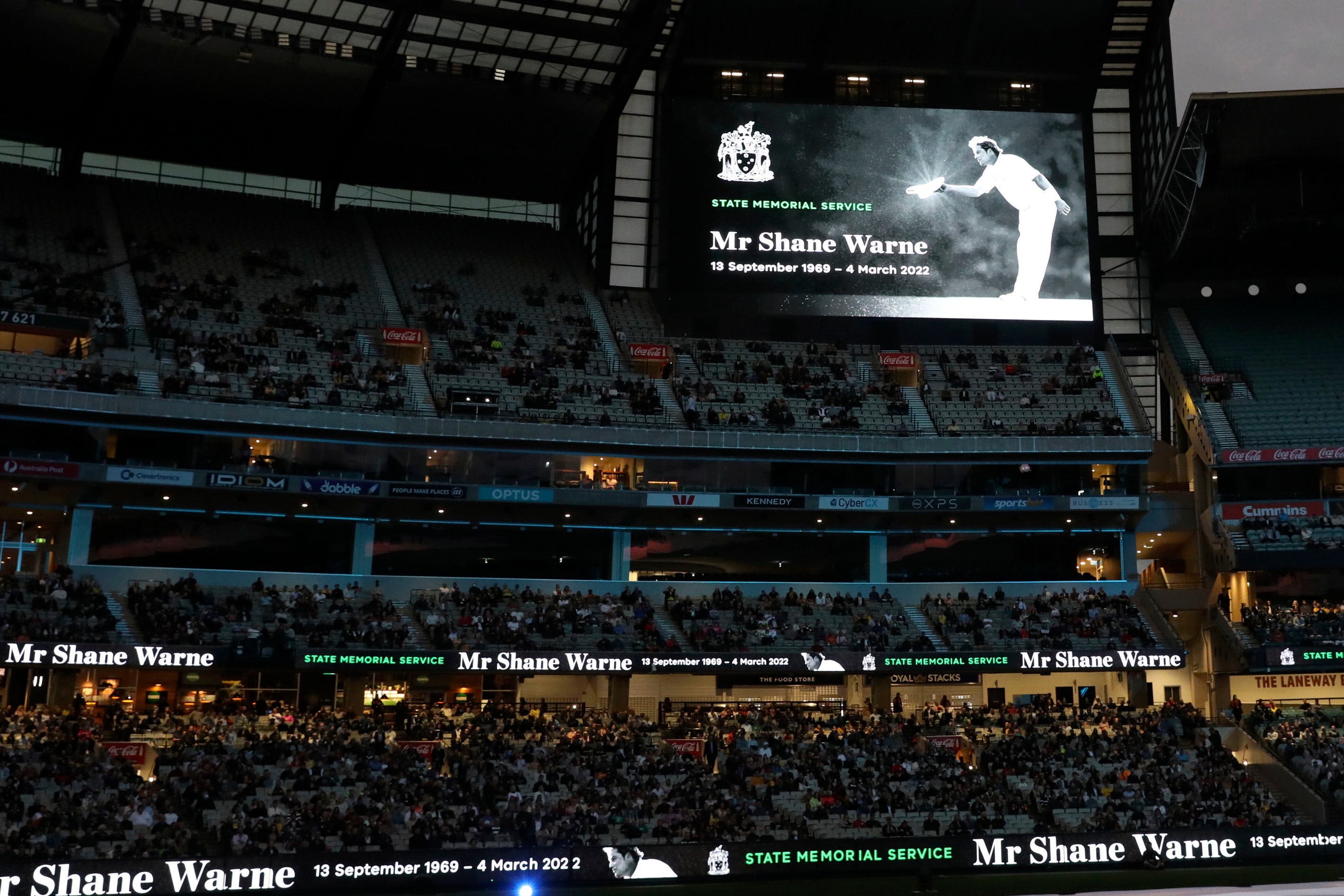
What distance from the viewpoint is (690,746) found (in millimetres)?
47812

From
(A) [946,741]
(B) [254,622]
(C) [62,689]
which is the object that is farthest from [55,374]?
(A) [946,741]

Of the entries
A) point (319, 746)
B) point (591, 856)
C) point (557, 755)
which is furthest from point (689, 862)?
point (319, 746)

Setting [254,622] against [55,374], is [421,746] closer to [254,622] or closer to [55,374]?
[254,622]

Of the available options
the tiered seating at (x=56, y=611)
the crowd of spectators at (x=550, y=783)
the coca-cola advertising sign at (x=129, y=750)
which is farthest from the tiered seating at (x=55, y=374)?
the coca-cola advertising sign at (x=129, y=750)

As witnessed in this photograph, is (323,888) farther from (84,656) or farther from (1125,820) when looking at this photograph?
(1125,820)

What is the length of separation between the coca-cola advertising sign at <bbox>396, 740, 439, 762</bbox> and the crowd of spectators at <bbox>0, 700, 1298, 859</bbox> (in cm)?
18

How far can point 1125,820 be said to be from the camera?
43219 mm

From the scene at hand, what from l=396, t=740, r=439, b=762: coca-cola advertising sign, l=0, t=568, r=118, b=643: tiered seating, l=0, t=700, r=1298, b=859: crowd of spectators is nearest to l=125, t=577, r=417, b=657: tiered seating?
l=0, t=568, r=118, b=643: tiered seating

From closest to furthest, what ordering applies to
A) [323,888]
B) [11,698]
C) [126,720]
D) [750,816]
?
[323,888] < [750,816] < [126,720] < [11,698]

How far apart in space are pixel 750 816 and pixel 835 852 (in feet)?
10.7

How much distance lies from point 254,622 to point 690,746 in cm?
1624

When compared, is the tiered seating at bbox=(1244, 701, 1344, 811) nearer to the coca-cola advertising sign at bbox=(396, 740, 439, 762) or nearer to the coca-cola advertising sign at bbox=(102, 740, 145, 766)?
the coca-cola advertising sign at bbox=(396, 740, 439, 762)

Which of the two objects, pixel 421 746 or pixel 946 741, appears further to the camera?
pixel 946 741

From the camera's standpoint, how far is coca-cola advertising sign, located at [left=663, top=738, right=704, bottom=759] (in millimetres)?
47125
